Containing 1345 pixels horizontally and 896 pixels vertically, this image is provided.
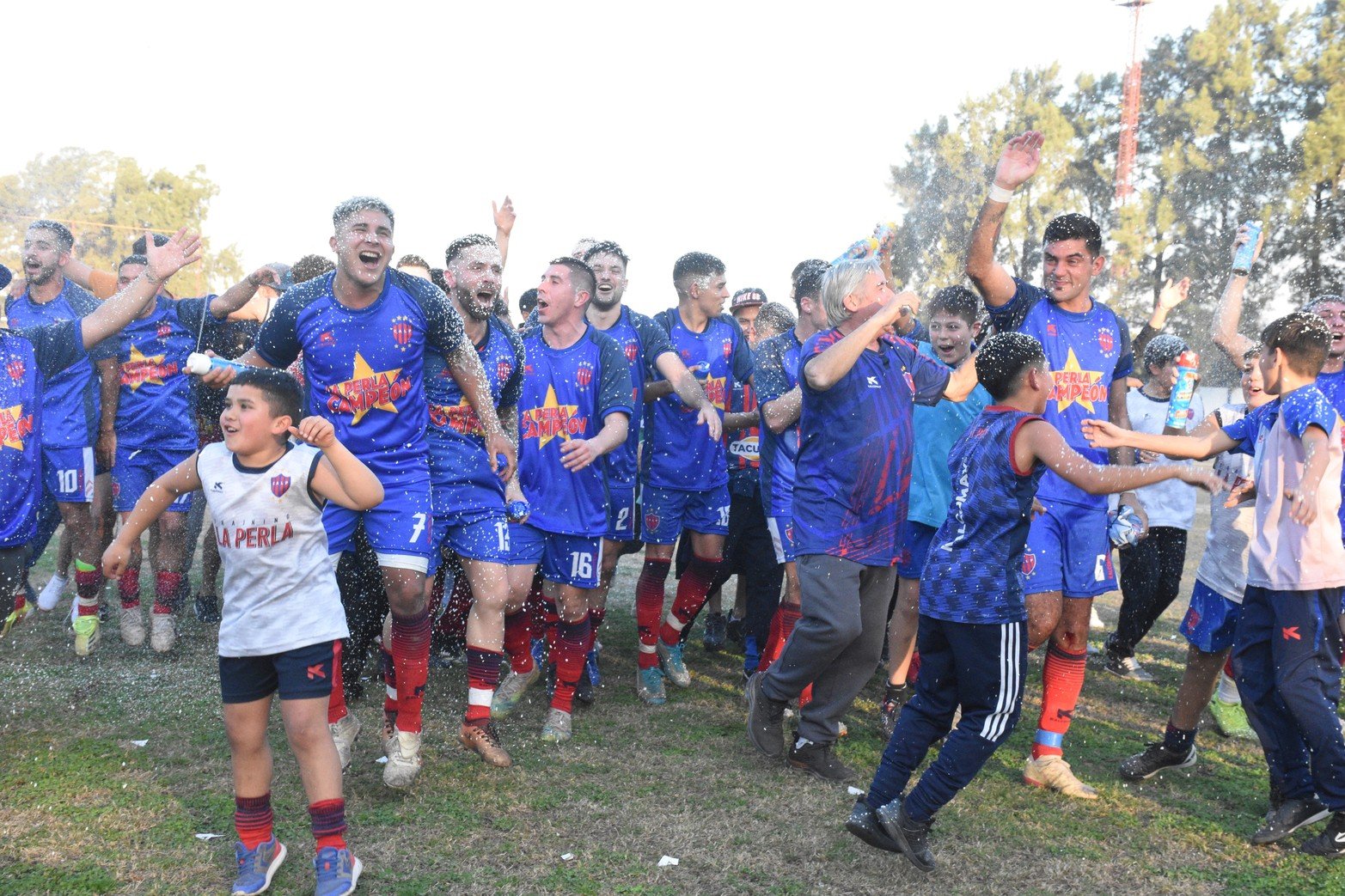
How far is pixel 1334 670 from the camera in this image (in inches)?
159

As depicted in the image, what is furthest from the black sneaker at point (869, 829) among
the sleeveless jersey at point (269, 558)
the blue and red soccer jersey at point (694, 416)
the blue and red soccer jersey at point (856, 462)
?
the blue and red soccer jersey at point (694, 416)

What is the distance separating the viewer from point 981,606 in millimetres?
3623

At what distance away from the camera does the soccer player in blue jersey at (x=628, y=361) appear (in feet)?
19.3

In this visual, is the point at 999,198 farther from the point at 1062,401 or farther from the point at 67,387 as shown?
the point at 67,387

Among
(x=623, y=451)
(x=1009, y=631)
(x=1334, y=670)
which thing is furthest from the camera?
(x=623, y=451)

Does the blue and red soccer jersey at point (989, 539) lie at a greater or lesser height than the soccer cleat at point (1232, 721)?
greater

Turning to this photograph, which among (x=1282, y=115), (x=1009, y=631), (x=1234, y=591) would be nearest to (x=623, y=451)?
(x=1009, y=631)

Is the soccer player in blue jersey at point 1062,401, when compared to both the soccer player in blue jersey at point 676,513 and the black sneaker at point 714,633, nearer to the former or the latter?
the soccer player in blue jersey at point 676,513

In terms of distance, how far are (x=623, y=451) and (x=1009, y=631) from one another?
2827mm

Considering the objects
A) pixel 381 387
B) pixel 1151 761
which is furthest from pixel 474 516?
pixel 1151 761

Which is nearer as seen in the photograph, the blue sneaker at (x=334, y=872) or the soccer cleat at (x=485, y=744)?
the blue sneaker at (x=334, y=872)

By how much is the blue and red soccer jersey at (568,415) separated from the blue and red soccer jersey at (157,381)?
283cm

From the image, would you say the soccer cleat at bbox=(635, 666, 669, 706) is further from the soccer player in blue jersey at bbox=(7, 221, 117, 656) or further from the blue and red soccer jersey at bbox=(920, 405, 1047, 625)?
the soccer player in blue jersey at bbox=(7, 221, 117, 656)

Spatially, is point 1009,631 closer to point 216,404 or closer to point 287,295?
point 287,295
